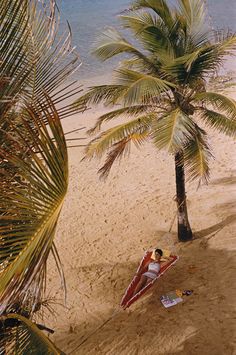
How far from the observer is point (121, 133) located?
5.54 m

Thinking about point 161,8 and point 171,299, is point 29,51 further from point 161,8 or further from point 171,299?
point 171,299

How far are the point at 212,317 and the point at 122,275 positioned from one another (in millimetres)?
1813

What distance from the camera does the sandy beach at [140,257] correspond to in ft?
17.1

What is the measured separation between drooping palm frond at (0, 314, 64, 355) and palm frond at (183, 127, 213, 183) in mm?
2973

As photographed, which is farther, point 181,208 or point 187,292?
point 181,208

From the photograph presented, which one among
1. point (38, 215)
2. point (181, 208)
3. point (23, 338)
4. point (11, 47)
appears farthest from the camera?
point (181, 208)

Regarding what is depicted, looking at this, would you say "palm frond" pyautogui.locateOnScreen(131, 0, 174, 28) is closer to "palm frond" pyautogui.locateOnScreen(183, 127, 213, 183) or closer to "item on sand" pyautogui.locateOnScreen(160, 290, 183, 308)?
"palm frond" pyautogui.locateOnScreen(183, 127, 213, 183)

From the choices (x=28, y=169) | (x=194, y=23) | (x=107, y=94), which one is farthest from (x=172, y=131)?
(x=28, y=169)

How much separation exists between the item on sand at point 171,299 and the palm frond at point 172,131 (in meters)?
2.18

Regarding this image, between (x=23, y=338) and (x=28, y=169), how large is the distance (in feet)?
3.97

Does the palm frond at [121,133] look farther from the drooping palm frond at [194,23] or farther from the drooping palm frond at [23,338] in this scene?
the drooping palm frond at [23,338]

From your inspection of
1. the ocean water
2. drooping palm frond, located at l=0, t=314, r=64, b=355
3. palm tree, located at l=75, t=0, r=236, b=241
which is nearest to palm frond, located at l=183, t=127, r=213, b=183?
palm tree, located at l=75, t=0, r=236, b=241

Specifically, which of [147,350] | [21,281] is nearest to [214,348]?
[147,350]

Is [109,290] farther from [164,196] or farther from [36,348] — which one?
[36,348]
